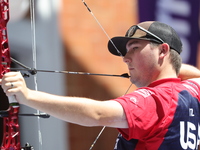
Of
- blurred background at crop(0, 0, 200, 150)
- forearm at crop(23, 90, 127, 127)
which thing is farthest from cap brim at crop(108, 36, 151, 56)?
blurred background at crop(0, 0, 200, 150)

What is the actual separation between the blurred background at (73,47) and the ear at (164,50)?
191 centimetres

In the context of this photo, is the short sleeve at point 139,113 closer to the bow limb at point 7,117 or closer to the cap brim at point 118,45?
the cap brim at point 118,45

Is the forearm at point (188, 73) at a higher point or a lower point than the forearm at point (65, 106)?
lower

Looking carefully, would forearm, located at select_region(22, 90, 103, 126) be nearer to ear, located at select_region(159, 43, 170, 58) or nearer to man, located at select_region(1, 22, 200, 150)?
man, located at select_region(1, 22, 200, 150)

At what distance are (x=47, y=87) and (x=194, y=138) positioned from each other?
2.22 metres

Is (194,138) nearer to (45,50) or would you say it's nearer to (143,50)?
(143,50)

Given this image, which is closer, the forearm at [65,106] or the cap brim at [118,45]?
the forearm at [65,106]

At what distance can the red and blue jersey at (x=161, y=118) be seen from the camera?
70.1 inches

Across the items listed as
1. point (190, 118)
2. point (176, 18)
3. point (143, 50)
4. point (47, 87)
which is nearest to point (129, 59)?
point (143, 50)

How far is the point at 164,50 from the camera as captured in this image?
81.7 inches

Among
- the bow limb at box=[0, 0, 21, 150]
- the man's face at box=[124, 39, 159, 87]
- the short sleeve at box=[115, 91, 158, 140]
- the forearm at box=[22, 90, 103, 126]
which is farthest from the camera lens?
the bow limb at box=[0, 0, 21, 150]

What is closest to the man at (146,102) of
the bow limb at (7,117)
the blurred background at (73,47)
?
the bow limb at (7,117)

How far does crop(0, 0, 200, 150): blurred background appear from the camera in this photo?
393 centimetres

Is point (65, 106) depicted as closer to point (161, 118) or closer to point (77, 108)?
point (77, 108)
